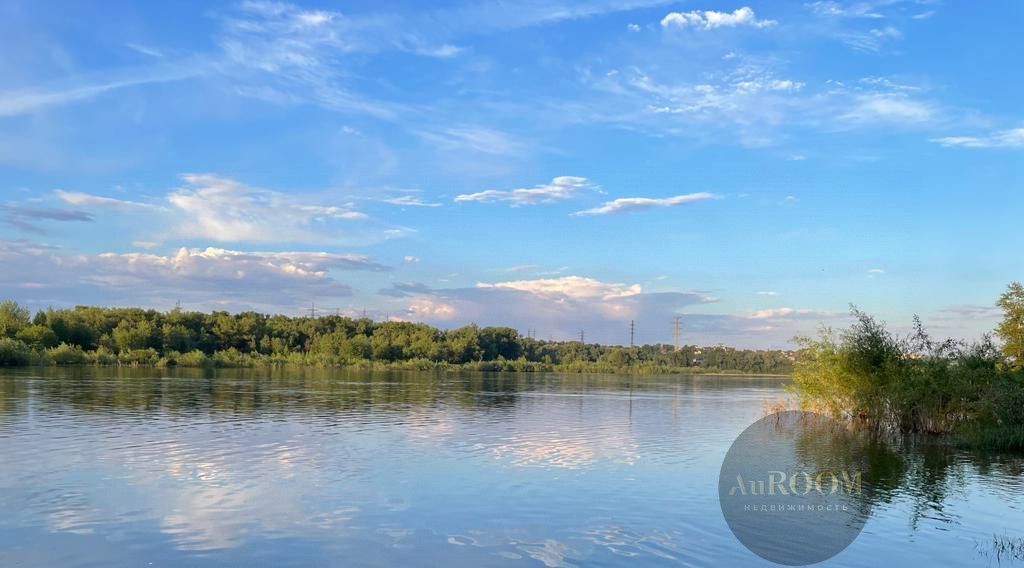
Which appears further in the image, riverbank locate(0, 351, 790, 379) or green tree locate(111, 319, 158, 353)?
green tree locate(111, 319, 158, 353)

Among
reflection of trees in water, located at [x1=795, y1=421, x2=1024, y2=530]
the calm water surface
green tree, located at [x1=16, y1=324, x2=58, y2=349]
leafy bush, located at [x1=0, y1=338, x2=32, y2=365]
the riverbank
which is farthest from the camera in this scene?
the riverbank

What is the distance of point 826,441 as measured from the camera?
104 feet

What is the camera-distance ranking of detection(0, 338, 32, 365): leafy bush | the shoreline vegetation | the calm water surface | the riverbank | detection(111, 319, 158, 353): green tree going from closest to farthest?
the calm water surface, the shoreline vegetation, detection(0, 338, 32, 365): leafy bush, the riverbank, detection(111, 319, 158, 353): green tree

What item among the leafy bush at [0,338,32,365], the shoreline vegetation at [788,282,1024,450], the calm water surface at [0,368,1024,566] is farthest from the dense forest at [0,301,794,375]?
the shoreline vegetation at [788,282,1024,450]

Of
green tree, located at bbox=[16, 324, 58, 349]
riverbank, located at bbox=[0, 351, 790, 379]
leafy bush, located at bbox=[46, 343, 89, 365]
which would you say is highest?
green tree, located at bbox=[16, 324, 58, 349]

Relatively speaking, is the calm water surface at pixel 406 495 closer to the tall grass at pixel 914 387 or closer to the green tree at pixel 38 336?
the tall grass at pixel 914 387

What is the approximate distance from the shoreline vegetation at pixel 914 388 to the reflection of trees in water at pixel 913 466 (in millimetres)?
1201

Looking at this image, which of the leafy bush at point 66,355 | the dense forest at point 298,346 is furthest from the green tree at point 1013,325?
the leafy bush at point 66,355

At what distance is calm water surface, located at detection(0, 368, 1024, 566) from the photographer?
46.2 ft

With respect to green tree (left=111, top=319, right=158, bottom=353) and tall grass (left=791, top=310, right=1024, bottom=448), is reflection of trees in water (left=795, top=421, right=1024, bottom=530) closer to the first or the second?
tall grass (left=791, top=310, right=1024, bottom=448)

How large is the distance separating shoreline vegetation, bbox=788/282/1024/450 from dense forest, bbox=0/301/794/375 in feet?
269

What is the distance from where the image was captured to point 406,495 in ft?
62.1

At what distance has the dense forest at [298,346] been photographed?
329 feet

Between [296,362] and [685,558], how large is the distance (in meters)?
120
